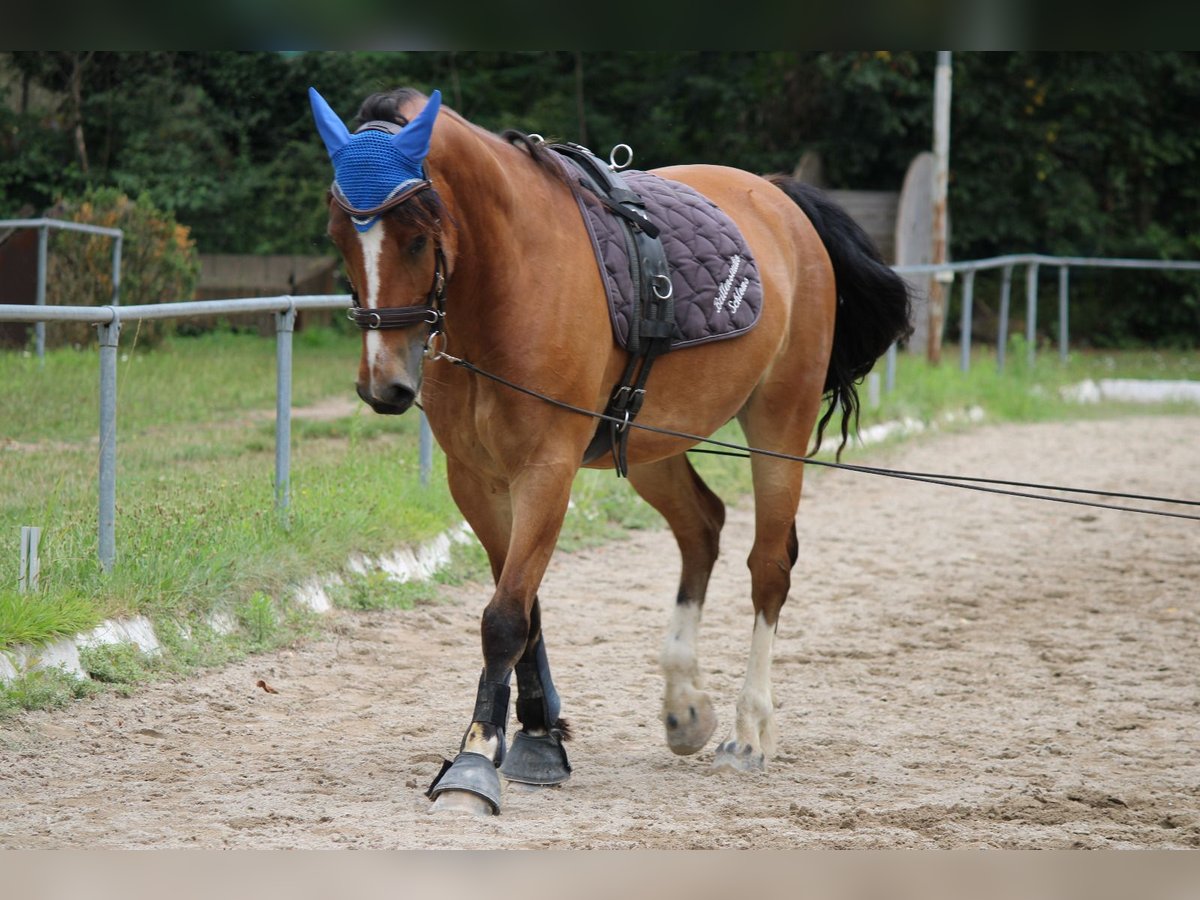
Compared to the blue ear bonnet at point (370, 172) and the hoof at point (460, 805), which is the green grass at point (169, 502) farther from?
the blue ear bonnet at point (370, 172)

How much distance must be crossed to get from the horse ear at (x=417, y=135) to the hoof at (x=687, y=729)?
6.78ft

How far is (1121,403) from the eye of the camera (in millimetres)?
14812

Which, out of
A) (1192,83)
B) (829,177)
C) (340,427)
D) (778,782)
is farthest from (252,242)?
(778,782)

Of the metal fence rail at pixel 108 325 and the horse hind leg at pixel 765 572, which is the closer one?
the horse hind leg at pixel 765 572

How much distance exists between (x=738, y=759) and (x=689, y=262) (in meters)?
1.64

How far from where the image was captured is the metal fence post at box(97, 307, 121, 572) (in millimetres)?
5066

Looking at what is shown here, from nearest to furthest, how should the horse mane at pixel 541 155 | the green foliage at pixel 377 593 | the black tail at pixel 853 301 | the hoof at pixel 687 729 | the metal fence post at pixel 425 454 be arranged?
the horse mane at pixel 541 155, the hoof at pixel 687 729, the black tail at pixel 853 301, the green foliage at pixel 377 593, the metal fence post at pixel 425 454

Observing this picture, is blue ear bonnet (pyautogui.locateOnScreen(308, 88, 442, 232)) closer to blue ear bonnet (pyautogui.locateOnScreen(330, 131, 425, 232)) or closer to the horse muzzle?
blue ear bonnet (pyautogui.locateOnScreen(330, 131, 425, 232))

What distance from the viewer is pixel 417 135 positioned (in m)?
3.46

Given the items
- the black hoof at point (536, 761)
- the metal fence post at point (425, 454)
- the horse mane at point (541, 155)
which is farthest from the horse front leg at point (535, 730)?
the metal fence post at point (425, 454)

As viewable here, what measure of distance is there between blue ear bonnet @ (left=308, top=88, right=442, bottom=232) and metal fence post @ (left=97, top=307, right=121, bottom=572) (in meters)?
1.94

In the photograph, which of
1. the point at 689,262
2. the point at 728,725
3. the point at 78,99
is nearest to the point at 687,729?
the point at 728,725

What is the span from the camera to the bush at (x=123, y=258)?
14.1 m
